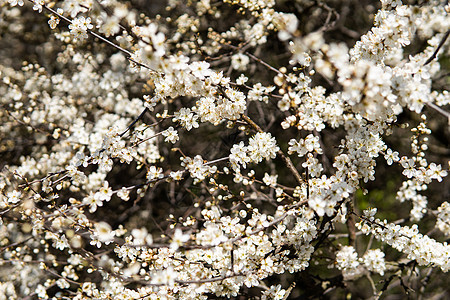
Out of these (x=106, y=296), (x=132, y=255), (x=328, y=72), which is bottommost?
(x=106, y=296)

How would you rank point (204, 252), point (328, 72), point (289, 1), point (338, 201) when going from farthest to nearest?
point (289, 1) → point (204, 252) → point (338, 201) → point (328, 72)

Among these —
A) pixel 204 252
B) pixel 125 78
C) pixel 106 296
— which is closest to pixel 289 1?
pixel 125 78

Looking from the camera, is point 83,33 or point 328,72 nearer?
point 328,72

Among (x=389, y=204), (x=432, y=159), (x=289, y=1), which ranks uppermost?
(x=289, y=1)

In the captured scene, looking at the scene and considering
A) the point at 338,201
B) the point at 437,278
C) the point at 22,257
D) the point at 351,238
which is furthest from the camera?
the point at 437,278

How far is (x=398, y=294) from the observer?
5.39 meters

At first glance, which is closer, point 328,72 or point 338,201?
point 328,72

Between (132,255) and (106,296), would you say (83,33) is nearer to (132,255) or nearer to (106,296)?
(132,255)

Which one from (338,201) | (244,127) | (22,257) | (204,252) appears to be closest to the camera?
(338,201)

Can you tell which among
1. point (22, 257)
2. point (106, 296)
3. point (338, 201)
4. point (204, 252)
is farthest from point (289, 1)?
point (22, 257)

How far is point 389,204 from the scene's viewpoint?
5.30m

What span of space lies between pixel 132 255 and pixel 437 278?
462 centimetres

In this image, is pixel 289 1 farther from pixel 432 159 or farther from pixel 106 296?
pixel 106 296

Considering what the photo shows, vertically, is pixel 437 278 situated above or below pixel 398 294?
above
